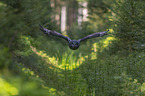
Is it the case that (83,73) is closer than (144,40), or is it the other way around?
(144,40)

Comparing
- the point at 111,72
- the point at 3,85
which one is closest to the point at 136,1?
the point at 111,72

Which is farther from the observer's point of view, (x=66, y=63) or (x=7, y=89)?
(x=66, y=63)

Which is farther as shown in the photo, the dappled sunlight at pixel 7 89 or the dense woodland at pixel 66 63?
the dense woodland at pixel 66 63

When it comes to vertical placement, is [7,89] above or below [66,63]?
above

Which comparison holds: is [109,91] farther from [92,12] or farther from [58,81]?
[92,12]

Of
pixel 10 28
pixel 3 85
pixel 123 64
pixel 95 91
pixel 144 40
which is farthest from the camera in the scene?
pixel 123 64

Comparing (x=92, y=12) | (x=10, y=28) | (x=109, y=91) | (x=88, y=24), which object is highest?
(x=10, y=28)

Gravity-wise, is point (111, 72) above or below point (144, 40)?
below

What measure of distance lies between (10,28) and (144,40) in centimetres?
435

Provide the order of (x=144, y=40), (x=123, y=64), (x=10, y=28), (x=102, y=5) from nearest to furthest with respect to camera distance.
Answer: (x=10, y=28) → (x=144, y=40) → (x=123, y=64) → (x=102, y=5)

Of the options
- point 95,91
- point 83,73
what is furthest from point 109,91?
point 83,73

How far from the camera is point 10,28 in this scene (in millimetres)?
4680

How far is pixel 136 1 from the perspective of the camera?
27.4 ft

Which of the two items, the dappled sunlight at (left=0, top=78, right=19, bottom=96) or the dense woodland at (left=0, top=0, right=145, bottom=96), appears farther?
the dense woodland at (left=0, top=0, right=145, bottom=96)
